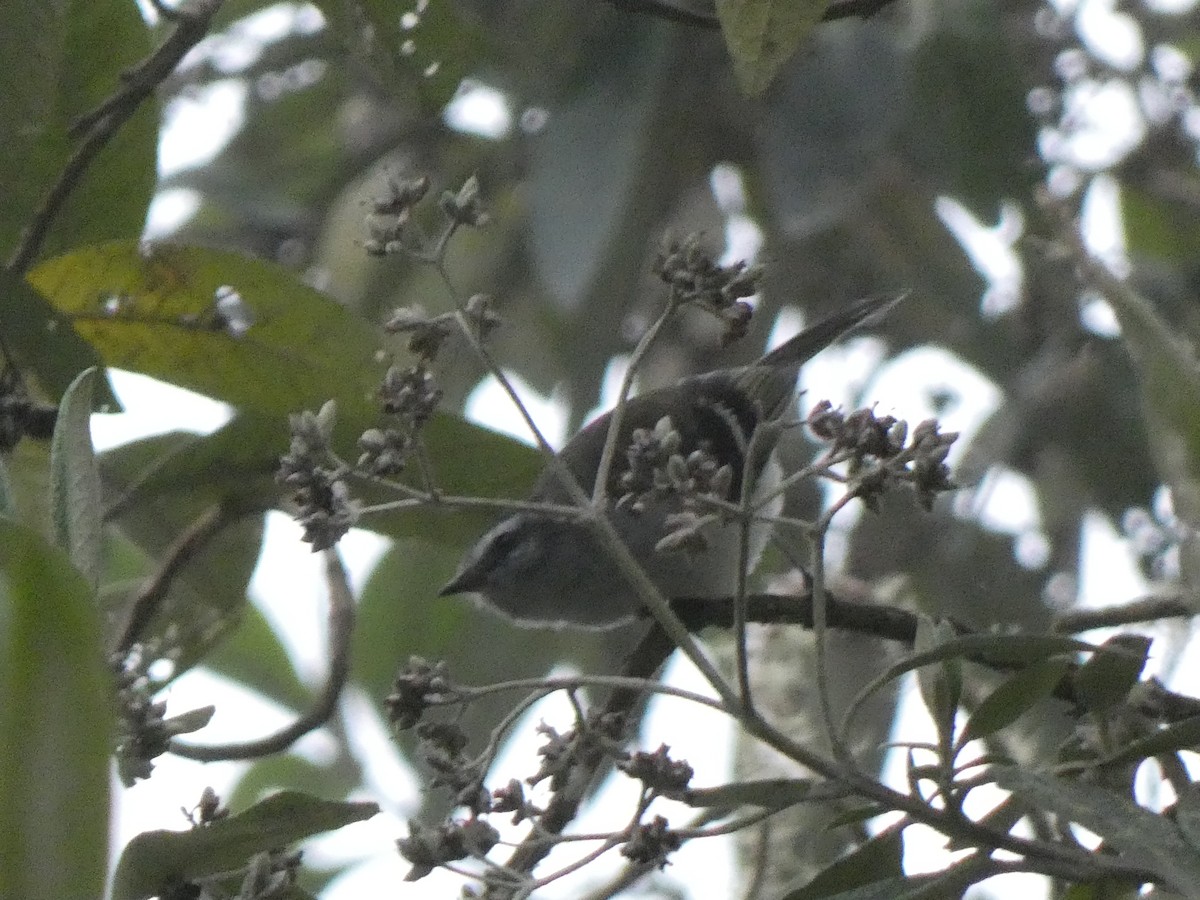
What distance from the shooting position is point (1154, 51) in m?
4.47

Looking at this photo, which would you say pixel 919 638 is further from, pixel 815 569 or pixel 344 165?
pixel 344 165

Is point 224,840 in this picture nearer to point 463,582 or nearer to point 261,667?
point 463,582

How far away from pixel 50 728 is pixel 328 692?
1572 mm

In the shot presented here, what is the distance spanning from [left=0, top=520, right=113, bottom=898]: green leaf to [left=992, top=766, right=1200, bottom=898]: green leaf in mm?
762

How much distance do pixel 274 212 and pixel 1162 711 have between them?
366 cm

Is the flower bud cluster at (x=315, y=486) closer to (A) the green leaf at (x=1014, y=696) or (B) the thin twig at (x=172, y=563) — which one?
(A) the green leaf at (x=1014, y=696)

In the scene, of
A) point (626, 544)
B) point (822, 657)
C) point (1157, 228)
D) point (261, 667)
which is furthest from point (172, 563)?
point (1157, 228)

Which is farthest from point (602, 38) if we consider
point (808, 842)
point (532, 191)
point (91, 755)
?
point (91, 755)

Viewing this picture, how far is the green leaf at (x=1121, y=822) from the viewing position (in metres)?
1.40

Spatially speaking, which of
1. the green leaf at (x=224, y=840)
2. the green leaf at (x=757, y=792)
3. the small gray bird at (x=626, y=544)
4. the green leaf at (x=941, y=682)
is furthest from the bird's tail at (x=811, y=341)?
the green leaf at (x=224, y=840)

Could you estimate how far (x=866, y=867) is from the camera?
5.40 ft

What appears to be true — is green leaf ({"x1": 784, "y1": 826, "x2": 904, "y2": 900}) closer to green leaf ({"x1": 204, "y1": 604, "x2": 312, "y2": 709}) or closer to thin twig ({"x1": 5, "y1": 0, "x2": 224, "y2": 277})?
thin twig ({"x1": 5, "y1": 0, "x2": 224, "y2": 277})

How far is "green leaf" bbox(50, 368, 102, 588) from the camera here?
1.45 meters

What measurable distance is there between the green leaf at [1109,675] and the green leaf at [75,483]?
0.91 meters
